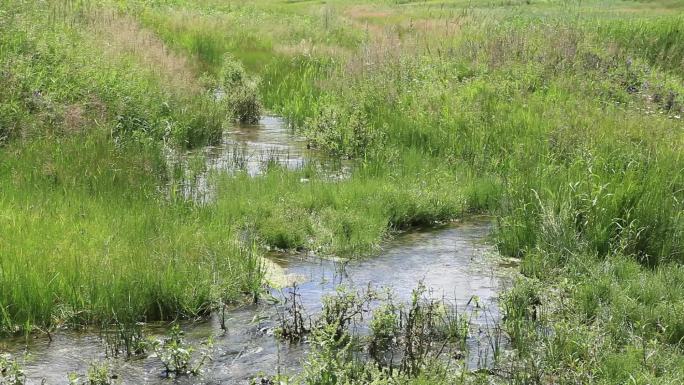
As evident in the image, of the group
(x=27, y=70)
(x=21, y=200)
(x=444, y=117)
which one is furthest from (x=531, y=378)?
(x=27, y=70)

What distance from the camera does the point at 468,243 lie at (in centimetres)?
841

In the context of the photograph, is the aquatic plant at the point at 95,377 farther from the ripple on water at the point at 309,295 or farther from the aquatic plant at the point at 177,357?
the aquatic plant at the point at 177,357

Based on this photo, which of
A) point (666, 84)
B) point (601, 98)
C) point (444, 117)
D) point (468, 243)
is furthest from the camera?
point (666, 84)

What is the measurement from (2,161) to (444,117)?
718 centimetres

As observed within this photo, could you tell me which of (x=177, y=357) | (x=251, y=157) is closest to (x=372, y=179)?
(x=251, y=157)

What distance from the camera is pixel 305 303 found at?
256 inches

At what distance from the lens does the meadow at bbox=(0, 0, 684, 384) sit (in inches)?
233

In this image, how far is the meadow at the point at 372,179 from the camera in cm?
592

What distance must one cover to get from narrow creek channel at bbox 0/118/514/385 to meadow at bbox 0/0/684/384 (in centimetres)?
22

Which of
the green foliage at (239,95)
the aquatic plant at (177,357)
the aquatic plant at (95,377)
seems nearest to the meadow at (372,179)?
the green foliage at (239,95)

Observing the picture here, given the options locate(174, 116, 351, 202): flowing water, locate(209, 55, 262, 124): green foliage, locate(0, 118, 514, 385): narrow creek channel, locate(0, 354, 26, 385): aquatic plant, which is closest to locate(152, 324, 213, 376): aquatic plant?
locate(0, 118, 514, 385): narrow creek channel

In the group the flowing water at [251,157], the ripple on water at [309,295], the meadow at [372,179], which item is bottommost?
the ripple on water at [309,295]

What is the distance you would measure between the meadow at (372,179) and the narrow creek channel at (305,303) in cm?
22

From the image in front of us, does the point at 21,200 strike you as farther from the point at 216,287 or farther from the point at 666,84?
the point at 666,84
